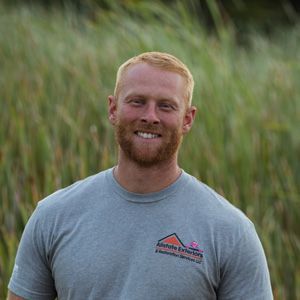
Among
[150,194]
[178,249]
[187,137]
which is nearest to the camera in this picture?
[178,249]

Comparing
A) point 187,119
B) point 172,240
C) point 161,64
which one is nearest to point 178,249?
point 172,240

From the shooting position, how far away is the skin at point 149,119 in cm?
252

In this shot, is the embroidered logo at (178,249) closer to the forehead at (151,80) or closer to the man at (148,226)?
the man at (148,226)

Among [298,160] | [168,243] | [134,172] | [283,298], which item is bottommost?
[283,298]

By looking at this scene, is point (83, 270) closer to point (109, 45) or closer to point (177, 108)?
point (177, 108)

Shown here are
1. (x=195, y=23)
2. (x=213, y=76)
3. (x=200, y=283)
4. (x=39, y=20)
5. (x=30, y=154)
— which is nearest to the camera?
(x=200, y=283)

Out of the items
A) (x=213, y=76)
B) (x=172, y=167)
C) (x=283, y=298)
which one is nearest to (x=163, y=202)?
(x=172, y=167)

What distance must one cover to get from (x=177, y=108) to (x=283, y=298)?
215 cm

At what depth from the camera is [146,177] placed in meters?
2.58

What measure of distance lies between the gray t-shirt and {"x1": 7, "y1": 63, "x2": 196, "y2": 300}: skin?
0.05 meters

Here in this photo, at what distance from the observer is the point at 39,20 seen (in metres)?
8.65

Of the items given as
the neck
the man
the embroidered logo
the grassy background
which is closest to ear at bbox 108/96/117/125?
the man

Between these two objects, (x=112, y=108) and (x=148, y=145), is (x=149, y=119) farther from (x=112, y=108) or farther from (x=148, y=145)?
(x=112, y=108)

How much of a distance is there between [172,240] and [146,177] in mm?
223
